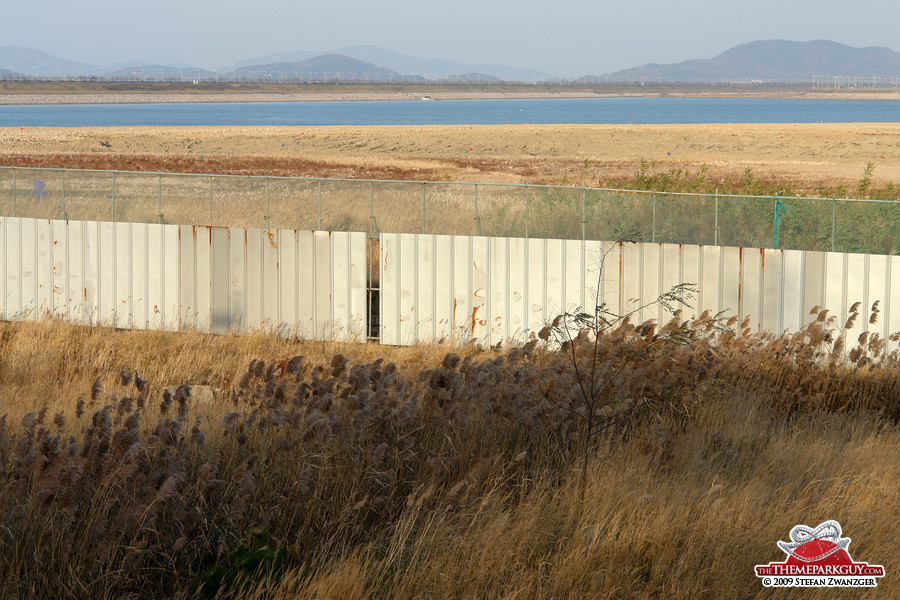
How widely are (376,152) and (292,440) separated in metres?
58.0

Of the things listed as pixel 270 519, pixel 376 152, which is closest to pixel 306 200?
pixel 270 519

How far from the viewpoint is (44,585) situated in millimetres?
4230

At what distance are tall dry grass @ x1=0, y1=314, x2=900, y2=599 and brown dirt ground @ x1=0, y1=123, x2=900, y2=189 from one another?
1011 inches

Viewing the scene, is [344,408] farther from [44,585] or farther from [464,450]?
[44,585]

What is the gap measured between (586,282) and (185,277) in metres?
5.86

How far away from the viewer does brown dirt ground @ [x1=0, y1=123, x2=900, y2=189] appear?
42438mm

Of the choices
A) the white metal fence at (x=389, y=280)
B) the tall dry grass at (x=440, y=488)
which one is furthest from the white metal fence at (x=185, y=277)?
the tall dry grass at (x=440, y=488)

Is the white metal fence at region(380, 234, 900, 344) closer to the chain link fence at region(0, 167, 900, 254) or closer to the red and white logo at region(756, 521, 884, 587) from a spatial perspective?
the chain link fence at region(0, 167, 900, 254)

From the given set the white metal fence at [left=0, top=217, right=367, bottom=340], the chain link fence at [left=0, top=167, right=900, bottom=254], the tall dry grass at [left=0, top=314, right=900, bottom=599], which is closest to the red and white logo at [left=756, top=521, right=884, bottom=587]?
the tall dry grass at [left=0, top=314, right=900, bottom=599]

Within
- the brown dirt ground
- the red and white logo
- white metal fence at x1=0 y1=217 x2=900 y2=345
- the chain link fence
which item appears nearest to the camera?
the red and white logo

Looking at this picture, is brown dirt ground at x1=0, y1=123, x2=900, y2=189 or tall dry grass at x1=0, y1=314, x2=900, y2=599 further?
brown dirt ground at x1=0, y1=123, x2=900, y2=189

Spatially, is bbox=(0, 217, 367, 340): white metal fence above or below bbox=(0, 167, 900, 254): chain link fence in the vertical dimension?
below

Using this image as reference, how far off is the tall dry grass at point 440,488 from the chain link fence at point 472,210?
2860 millimetres

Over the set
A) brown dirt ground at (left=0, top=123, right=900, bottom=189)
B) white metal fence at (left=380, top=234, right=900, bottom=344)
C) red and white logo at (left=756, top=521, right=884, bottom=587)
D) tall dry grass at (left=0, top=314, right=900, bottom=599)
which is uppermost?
brown dirt ground at (left=0, top=123, right=900, bottom=189)
